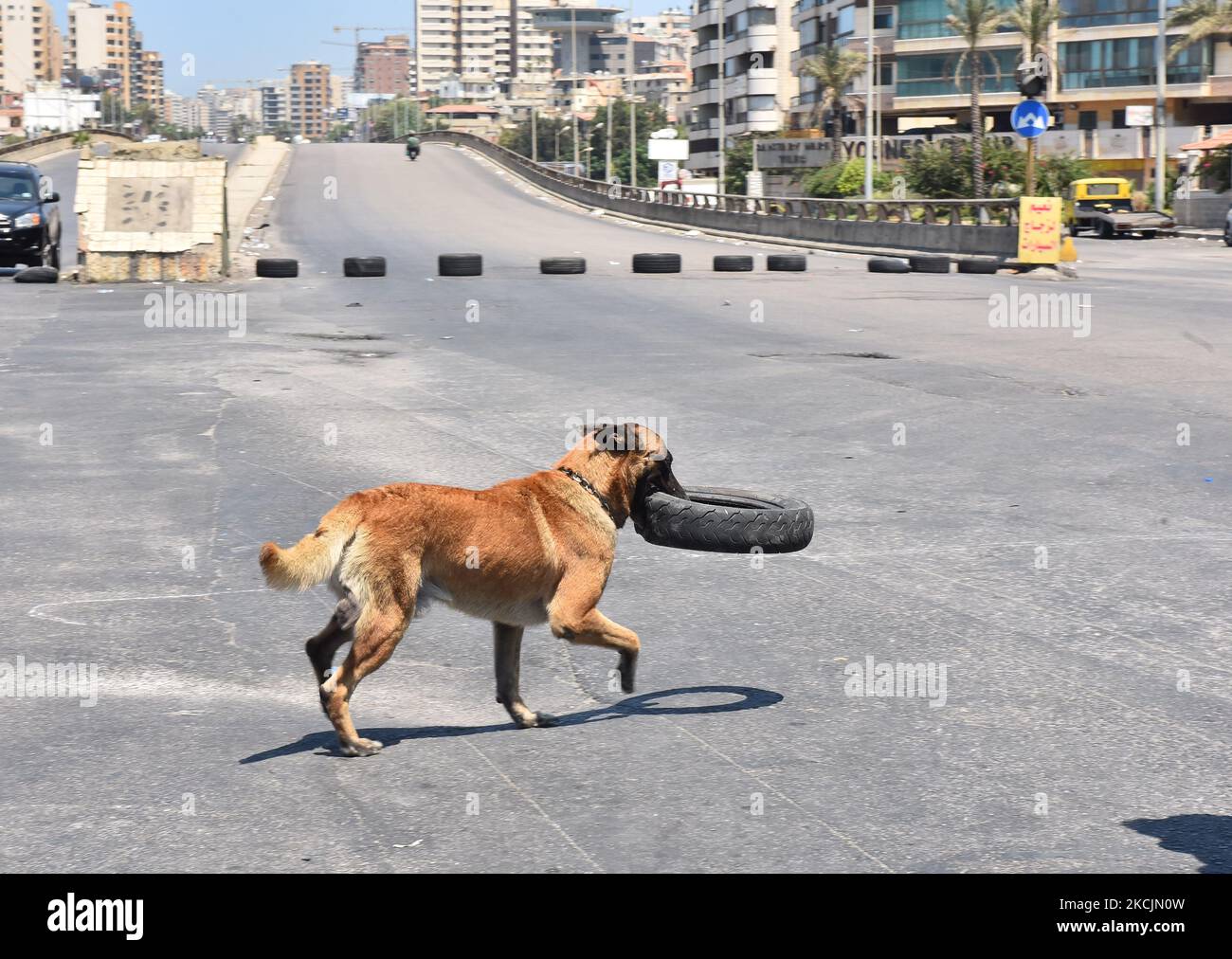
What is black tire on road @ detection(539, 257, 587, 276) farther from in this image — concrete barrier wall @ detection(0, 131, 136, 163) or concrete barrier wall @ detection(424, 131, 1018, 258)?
concrete barrier wall @ detection(0, 131, 136, 163)

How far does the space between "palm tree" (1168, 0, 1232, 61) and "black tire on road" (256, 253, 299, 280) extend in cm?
5444

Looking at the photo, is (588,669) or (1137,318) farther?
(1137,318)

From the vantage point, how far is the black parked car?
2933 cm

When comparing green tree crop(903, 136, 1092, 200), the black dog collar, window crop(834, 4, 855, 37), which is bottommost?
the black dog collar

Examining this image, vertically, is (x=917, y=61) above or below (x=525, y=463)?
above

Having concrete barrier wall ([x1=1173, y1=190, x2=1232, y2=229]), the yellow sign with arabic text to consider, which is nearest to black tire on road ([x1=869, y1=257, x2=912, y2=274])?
the yellow sign with arabic text

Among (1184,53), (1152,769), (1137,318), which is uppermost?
(1184,53)

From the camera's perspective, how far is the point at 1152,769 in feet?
17.9

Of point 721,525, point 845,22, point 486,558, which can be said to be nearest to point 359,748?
point 486,558

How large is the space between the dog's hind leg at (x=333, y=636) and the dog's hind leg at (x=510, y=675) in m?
0.63

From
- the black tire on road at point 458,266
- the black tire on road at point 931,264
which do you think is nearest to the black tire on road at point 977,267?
the black tire on road at point 931,264
